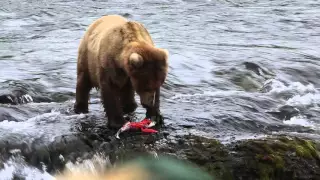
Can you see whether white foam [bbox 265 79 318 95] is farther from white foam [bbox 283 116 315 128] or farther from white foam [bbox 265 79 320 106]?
white foam [bbox 283 116 315 128]

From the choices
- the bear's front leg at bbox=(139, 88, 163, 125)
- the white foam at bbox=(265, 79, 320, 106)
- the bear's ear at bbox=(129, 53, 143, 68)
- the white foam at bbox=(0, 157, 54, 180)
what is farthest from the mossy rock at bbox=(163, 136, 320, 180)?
the white foam at bbox=(265, 79, 320, 106)

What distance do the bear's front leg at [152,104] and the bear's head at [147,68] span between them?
0.02 m

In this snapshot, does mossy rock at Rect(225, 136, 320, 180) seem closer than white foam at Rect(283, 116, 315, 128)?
Yes

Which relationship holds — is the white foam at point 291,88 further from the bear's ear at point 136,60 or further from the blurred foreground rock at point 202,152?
the bear's ear at point 136,60

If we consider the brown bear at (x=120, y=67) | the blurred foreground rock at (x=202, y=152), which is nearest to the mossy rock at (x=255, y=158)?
the blurred foreground rock at (x=202, y=152)

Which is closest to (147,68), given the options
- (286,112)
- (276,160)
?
(276,160)

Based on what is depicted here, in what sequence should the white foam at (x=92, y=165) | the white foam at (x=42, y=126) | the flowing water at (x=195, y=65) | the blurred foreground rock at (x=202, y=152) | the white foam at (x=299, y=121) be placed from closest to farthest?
the blurred foreground rock at (x=202, y=152), the white foam at (x=92, y=165), the white foam at (x=42, y=126), the flowing water at (x=195, y=65), the white foam at (x=299, y=121)

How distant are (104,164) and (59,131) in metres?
0.96

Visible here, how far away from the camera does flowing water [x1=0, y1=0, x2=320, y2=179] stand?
26.0ft

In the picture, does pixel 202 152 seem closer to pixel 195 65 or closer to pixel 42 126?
pixel 42 126

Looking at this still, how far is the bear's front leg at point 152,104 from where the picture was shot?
257 inches

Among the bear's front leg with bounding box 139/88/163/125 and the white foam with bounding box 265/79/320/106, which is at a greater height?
the bear's front leg with bounding box 139/88/163/125

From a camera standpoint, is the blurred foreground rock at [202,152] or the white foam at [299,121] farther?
the white foam at [299,121]

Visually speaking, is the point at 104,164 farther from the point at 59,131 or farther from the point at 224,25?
the point at 224,25
